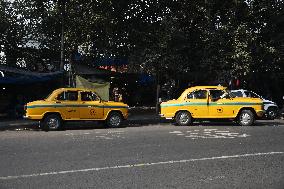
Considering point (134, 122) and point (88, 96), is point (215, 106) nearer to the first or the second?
point (134, 122)

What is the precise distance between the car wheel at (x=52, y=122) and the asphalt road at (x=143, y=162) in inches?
124

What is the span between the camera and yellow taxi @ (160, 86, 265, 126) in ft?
54.7

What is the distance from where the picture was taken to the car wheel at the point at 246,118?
16781 mm

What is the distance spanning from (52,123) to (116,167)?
8444mm

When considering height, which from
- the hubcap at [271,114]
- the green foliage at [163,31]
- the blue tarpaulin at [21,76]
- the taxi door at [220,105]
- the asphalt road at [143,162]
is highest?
the green foliage at [163,31]

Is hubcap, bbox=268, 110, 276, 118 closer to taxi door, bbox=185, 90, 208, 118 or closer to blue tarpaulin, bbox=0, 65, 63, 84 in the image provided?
taxi door, bbox=185, 90, 208, 118

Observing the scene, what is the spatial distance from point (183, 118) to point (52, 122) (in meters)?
5.69

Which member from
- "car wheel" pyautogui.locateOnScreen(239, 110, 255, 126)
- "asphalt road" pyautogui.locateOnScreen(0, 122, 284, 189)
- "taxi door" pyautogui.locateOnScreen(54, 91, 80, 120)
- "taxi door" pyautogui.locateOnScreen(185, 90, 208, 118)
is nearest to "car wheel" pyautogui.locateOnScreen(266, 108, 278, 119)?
"car wheel" pyautogui.locateOnScreen(239, 110, 255, 126)

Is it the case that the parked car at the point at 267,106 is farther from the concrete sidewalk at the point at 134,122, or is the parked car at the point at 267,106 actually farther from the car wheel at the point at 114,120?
the car wheel at the point at 114,120

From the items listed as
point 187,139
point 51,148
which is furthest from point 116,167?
point 187,139

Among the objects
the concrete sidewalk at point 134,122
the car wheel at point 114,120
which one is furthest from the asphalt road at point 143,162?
the concrete sidewalk at point 134,122

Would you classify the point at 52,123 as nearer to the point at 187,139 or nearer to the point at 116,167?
the point at 187,139

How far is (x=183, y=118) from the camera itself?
672 inches

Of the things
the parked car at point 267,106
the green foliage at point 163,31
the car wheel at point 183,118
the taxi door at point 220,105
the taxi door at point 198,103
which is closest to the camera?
the taxi door at point 220,105
